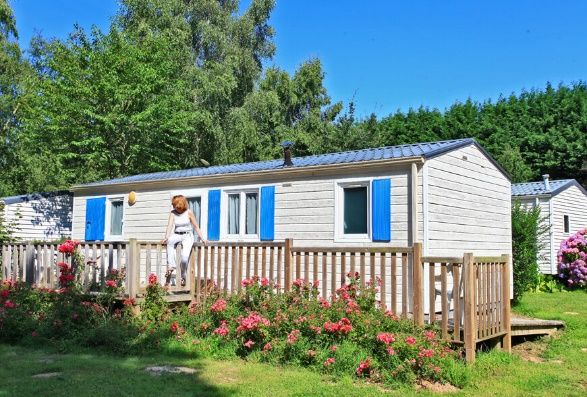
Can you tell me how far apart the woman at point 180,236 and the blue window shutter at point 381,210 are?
108 inches

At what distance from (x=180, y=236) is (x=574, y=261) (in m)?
12.1

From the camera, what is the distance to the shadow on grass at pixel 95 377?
15.2ft

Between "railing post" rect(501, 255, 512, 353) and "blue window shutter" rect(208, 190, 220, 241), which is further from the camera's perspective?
"blue window shutter" rect(208, 190, 220, 241)

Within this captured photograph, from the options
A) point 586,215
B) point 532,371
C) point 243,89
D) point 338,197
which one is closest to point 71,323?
point 338,197

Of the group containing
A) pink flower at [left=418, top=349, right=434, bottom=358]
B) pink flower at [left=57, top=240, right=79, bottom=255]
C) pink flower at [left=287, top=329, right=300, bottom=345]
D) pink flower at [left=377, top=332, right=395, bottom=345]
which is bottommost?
pink flower at [left=418, top=349, right=434, bottom=358]

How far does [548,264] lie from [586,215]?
378 centimetres

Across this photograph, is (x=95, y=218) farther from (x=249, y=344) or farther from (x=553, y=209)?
(x=553, y=209)

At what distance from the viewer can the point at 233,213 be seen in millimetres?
11023

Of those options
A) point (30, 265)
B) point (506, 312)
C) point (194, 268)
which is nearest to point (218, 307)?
point (194, 268)

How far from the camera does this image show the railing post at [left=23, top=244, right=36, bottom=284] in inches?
342

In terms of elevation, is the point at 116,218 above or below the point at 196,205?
below

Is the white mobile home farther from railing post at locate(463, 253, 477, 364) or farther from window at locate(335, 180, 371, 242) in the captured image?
railing post at locate(463, 253, 477, 364)

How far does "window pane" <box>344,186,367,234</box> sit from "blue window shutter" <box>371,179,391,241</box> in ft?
0.96

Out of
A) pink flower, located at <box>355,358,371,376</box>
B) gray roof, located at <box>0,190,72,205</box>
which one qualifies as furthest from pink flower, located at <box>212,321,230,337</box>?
gray roof, located at <box>0,190,72,205</box>
